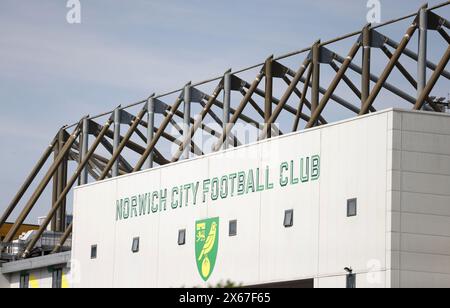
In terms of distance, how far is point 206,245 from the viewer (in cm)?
6531

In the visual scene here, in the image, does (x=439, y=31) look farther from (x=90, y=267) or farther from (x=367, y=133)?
(x=90, y=267)

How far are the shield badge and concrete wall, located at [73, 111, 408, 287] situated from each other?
0.36 meters

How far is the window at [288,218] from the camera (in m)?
59.9

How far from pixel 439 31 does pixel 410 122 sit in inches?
656

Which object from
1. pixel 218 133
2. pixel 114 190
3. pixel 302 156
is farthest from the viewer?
pixel 218 133

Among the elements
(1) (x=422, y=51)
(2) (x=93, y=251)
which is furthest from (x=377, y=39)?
(2) (x=93, y=251)

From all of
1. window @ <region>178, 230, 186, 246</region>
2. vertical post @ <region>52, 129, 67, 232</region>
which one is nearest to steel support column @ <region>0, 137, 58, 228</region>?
vertical post @ <region>52, 129, 67, 232</region>

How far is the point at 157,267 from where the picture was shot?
6900cm

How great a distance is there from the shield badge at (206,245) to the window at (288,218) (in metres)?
5.43

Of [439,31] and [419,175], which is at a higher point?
[439,31]

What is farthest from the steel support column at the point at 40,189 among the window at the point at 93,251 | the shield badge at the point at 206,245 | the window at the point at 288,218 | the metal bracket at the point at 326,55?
the window at the point at 288,218
